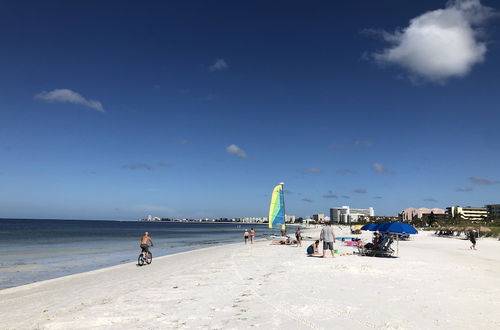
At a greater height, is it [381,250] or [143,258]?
[381,250]

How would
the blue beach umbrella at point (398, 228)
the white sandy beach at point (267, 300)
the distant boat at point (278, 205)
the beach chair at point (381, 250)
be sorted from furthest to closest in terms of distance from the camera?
the distant boat at point (278, 205) → the beach chair at point (381, 250) → the blue beach umbrella at point (398, 228) → the white sandy beach at point (267, 300)

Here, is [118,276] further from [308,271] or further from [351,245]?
[351,245]

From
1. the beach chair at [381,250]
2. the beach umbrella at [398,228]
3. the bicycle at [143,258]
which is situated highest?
the beach umbrella at [398,228]

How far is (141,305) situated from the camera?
8820mm

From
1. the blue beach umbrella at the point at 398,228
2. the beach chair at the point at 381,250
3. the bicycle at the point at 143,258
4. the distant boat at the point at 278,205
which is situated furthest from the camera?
the distant boat at the point at 278,205

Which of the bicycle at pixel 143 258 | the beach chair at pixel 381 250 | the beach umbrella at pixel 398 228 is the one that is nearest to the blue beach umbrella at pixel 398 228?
the beach umbrella at pixel 398 228

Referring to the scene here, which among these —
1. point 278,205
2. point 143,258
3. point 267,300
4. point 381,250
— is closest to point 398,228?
point 381,250

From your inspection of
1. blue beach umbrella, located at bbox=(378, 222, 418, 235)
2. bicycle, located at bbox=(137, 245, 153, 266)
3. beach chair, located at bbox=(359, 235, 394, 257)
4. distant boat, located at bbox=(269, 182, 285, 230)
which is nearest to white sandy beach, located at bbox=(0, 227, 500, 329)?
blue beach umbrella, located at bbox=(378, 222, 418, 235)

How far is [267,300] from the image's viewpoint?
895cm

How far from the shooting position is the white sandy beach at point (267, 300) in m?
7.14

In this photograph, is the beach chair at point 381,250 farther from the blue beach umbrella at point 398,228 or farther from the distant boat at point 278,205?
the distant boat at point 278,205

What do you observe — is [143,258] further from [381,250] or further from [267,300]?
[381,250]

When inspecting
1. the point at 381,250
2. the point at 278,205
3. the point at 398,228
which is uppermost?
the point at 278,205

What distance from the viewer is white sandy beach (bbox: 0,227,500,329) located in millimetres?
7141
